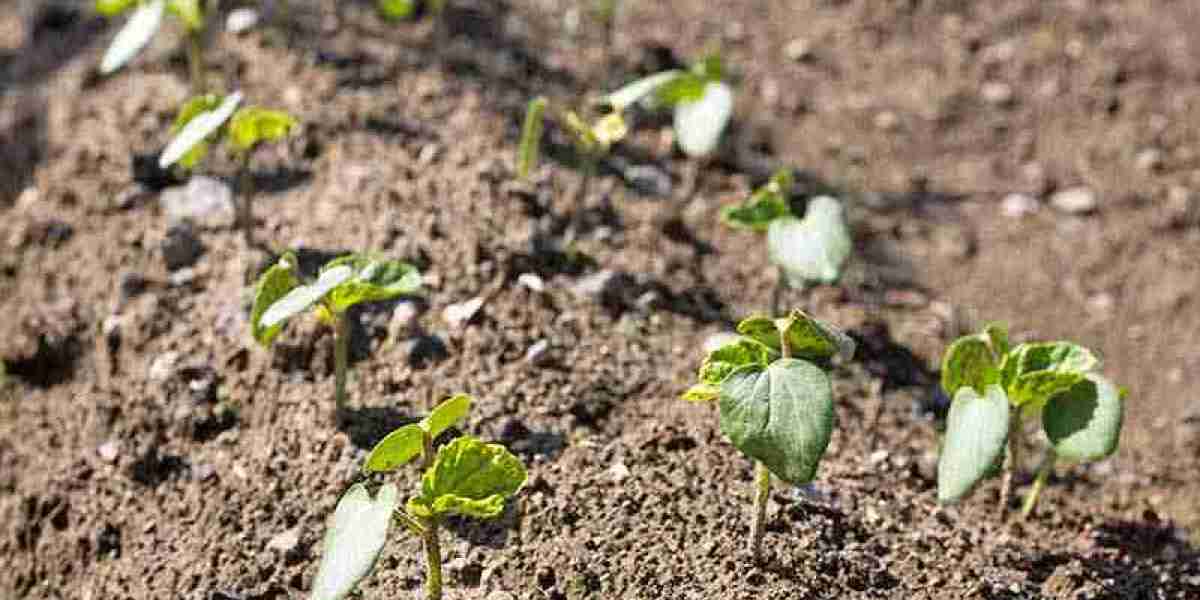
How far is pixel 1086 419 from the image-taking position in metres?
1.82

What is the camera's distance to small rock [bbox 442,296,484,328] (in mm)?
2098

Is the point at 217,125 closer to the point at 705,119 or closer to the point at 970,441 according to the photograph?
the point at 705,119

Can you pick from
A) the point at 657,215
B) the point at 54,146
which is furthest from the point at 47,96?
the point at 657,215

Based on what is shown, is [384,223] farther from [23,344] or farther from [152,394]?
[23,344]

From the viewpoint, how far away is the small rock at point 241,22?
281 cm

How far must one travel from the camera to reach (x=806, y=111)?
9.87ft

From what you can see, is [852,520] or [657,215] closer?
[852,520]

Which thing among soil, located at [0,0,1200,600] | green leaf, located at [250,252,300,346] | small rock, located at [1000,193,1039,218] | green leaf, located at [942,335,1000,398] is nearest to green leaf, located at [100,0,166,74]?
soil, located at [0,0,1200,600]

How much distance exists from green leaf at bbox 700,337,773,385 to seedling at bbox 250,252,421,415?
1.21 ft

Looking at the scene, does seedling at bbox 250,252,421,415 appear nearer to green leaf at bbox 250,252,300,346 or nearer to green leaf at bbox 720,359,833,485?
green leaf at bbox 250,252,300,346

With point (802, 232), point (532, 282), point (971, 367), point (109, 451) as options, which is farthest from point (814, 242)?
point (109, 451)

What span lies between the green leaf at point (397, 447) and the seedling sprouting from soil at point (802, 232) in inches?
21.9

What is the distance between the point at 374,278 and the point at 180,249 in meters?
0.66

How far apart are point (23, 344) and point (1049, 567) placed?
1.49 m
